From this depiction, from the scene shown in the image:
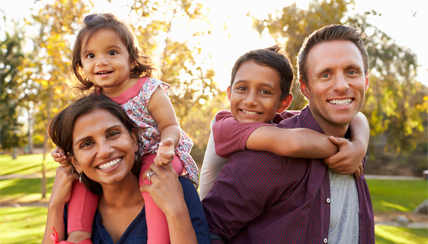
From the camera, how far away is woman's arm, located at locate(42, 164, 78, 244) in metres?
2.44

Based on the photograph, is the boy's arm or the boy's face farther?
the boy's face

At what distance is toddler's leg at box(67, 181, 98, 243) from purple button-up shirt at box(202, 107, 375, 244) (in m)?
0.89

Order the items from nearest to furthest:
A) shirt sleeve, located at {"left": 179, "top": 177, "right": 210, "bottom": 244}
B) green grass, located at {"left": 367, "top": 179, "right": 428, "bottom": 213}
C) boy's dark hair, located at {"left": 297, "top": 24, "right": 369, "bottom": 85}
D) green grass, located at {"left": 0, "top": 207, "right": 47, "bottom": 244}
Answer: shirt sleeve, located at {"left": 179, "top": 177, "right": 210, "bottom": 244}
boy's dark hair, located at {"left": 297, "top": 24, "right": 369, "bottom": 85}
green grass, located at {"left": 0, "top": 207, "right": 47, "bottom": 244}
green grass, located at {"left": 367, "top": 179, "right": 428, "bottom": 213}

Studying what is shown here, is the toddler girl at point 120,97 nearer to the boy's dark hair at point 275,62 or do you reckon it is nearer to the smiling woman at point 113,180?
the smiling woman at point 113,180

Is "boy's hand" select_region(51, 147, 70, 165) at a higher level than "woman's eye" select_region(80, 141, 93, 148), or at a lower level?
lower

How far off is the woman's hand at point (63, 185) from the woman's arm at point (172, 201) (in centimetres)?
56

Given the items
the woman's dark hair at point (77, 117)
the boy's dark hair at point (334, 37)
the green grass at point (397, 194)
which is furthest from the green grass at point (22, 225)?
the green grass at point (397, 194)

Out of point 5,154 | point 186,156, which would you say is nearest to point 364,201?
point 186,156

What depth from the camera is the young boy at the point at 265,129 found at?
209 centimetres

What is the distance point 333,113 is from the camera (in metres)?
2.21

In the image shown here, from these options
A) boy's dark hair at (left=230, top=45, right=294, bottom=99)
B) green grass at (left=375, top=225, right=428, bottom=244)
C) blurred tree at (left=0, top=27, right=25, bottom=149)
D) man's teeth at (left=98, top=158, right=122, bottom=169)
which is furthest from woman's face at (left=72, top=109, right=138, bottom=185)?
blurred tree at (left=0, top=27, right=25, bottom=149)

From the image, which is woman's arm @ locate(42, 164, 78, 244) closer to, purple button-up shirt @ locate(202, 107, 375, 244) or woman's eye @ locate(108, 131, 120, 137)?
woman's eye @ locate(108, 131, 120, 137)

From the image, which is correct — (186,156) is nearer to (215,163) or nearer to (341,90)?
(215,163)

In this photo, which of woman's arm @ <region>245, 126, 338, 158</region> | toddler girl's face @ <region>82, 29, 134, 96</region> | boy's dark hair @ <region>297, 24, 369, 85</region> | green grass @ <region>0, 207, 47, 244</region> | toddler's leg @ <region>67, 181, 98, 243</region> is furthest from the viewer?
green grass @ <region>0, 207, 47, 244</region>
